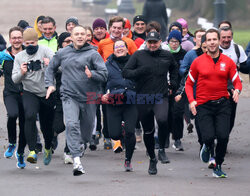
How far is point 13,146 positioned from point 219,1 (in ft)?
51.4

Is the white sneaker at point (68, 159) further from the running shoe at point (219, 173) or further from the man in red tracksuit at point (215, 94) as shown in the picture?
the running shoe at point (219, 173)

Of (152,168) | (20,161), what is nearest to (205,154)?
(152,168)

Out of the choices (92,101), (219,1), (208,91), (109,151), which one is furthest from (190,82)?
(219,1)

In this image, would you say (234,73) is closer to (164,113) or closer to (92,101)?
(164,113)

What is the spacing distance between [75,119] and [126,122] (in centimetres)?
77

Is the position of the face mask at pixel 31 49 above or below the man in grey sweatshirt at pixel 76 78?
above

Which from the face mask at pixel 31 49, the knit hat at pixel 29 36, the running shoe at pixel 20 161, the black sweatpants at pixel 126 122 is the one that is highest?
the knit hat at pixel 29 36

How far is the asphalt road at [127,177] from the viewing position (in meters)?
8.92

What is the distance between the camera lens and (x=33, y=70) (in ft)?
34.2

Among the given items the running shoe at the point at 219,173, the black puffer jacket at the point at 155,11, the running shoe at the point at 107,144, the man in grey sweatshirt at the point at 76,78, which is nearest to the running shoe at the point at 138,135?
the running shoe at the point at 107,144

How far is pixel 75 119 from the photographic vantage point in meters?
9.98

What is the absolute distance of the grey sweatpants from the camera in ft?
32.4

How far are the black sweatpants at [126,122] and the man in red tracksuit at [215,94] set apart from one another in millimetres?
908

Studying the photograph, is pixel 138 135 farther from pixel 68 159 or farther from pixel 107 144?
pixel 68 159
